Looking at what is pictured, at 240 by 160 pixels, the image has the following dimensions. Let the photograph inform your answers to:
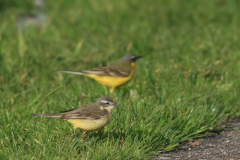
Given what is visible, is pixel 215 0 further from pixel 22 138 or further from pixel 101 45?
pixel 22 138

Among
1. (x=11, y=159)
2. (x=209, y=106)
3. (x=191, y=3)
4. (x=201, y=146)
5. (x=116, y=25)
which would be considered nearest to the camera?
(x=11, y=159)

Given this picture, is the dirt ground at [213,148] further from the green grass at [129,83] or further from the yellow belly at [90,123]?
the yellow belly at [90,123]

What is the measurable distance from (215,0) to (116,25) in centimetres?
348

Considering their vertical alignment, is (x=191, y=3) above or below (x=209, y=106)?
above

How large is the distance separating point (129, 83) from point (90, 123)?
10.1ft

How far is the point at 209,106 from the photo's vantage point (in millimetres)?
6648

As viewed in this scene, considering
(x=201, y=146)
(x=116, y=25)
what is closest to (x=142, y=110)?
(x=201, y=146)

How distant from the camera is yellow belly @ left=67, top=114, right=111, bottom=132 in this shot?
5.22 metres

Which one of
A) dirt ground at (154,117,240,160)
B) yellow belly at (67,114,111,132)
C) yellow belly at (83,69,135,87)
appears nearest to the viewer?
yellow belly at (67,114,111,132)

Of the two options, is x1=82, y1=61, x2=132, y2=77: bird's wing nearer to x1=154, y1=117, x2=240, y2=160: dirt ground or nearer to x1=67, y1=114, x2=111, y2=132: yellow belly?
x1=154, y1=117, x2=240, y2=160: dirt ground

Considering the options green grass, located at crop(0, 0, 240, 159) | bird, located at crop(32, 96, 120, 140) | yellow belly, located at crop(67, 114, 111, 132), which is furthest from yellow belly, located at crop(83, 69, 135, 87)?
yellow belly, located at crop(67, 114, 111, 132)

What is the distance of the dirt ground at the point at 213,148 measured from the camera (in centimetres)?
540

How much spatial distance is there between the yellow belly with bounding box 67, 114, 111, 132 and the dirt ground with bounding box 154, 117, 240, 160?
813mm

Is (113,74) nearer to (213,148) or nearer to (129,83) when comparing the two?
(129,83)
